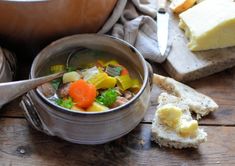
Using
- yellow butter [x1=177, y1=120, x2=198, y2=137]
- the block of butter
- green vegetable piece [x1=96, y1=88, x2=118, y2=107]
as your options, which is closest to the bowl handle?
green vegetable piece [x1=96, y1=88, x2=118, y2=107]

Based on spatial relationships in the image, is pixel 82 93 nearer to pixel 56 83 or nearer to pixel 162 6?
pixel 56 83

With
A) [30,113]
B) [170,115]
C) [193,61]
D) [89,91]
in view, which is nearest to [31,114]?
[30,113]

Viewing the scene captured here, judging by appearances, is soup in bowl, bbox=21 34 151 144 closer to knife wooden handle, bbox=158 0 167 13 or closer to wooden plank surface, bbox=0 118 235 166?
wooden plank surface, bbox=0 118 235 166

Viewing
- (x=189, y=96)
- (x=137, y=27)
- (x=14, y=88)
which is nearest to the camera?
(x=14, y=88)

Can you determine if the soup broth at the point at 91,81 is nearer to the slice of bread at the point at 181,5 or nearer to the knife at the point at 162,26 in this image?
the knife at the point at 162,26

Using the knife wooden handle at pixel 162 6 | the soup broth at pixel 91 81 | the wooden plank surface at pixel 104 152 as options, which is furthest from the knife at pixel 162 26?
the wooden plank surface at pixel 104 152
